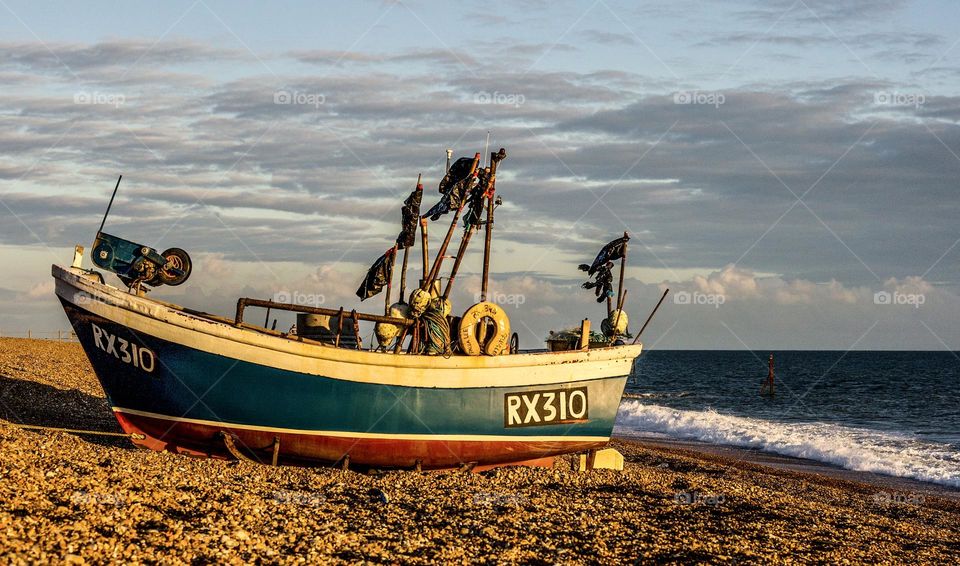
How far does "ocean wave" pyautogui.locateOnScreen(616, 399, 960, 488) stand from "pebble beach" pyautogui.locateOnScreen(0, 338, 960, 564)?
1143 cm

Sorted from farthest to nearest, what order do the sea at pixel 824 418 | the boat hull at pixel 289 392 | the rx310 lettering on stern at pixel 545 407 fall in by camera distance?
the sea at pixel 824 418 → the rx310 lettering on stern at pixel 545 407 → the boat hull at pixel 289 392

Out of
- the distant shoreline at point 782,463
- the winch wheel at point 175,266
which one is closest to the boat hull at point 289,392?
the winch wheel at point 175,266

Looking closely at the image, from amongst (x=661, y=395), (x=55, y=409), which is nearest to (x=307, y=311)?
(x=55, y=409)

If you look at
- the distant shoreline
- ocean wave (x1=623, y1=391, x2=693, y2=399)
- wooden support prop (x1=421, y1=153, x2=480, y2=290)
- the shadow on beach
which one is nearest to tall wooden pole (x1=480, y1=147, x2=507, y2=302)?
wooden support prop (x1=421, y1=153, x2=480, y2=290)

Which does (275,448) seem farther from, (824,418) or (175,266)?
(824,418)

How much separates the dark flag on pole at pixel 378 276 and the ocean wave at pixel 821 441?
18568 mm

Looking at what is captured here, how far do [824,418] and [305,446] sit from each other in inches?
1687

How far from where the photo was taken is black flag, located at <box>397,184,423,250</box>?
18.8 meters

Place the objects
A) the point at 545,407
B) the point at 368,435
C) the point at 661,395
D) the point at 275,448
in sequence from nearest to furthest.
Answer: the point at 275,448 < the point at 368,435 < the point at 545,407 < the point at 661,395

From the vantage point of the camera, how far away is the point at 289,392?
51.3ft

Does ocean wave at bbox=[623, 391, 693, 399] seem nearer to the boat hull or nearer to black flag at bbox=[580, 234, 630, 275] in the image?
black flag at bbox=[580, 234, 630, 275]

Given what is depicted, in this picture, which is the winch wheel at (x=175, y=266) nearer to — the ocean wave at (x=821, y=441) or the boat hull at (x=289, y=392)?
the boat hull at (x=289, y=392)

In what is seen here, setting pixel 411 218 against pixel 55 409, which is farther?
pixel 55 409

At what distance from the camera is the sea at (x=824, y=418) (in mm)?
32156
